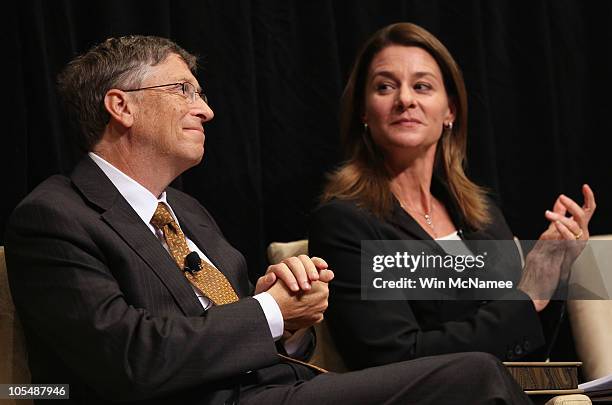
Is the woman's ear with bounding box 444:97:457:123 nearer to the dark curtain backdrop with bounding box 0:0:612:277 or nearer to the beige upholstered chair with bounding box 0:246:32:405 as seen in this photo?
the dark curtain backdrop with bounding box 0:0:612:277

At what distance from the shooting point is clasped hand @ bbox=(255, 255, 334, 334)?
7.06ft

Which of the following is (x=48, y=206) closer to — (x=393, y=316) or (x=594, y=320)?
(x=393, y=316)

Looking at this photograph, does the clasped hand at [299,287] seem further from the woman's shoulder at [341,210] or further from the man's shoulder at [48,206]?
the woman's shoulder at [341,210]

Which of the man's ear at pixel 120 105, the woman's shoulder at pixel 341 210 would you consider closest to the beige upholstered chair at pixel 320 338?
the woman's shoulder at pixel 341 210

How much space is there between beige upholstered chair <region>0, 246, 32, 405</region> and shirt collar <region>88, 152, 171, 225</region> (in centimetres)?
36

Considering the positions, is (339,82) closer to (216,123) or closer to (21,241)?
(216,123)

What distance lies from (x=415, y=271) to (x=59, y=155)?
3.47 ft

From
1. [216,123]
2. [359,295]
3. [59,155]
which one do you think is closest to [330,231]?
[359,295]

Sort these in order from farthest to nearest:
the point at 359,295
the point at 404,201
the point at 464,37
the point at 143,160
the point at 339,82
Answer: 1. the point at 464,37
2. the point at 339,82
3. the point at 404,201
4. the point at 359,295
5. the point at 143,160

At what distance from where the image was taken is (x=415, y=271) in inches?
112

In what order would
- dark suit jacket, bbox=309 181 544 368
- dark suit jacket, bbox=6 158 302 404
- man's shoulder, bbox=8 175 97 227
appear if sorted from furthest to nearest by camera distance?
dark suit jacket, bbox=309 181 544 368 → man's shoulder, bbox=8 175 97 227 → dark suit jacket, bbox=6 158 302 404

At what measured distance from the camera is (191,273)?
224cm

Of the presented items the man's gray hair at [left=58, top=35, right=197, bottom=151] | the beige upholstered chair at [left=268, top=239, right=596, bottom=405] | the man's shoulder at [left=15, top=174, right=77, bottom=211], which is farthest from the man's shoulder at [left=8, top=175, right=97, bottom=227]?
the beige upholstered chair at [left=268, top=239, right=596, bottom=405]

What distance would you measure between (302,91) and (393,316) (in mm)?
887
